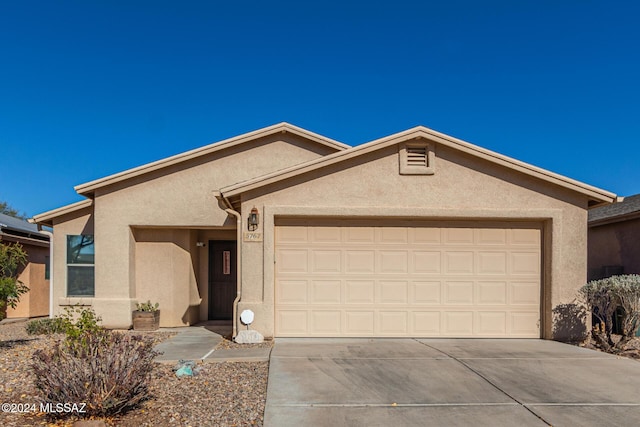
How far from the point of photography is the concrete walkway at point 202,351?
23.4 feet

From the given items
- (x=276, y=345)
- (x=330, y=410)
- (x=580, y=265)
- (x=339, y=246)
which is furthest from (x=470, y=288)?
(x=330, y=410)

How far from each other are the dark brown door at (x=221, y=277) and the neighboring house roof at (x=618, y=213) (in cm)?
1065

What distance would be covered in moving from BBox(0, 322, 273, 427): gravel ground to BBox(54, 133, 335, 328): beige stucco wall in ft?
10.5

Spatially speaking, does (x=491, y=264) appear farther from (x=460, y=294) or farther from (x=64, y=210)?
(x=64, y=210)

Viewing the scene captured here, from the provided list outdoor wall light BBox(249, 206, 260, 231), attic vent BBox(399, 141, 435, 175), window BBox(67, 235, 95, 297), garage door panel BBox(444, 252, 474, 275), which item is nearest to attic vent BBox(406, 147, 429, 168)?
attic vent BBox(399, 141, 435, 175)

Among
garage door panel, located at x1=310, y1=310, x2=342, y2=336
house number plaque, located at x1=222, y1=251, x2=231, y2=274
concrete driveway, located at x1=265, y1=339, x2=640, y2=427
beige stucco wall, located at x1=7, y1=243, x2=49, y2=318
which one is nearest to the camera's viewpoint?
concrete driveway, located at x1=265, y1=339, x2=640, y2=427

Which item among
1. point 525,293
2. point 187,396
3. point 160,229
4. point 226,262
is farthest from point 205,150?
point 525,293

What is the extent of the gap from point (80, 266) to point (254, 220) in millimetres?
5164

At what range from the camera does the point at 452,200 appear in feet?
29.5

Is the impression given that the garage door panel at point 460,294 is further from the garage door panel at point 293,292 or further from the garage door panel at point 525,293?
the garage door panel at point 293,292

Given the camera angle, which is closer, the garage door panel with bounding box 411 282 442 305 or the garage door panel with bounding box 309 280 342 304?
the garage door panel with bounding box 309 280 342 304

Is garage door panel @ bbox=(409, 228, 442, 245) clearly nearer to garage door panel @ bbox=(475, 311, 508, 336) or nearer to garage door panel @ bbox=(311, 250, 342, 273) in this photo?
garage door panel @ bbox=(311, 250, 342, 273)

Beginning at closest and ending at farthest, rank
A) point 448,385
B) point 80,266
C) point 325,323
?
point 448,385 → point 325,323 → point 80,266

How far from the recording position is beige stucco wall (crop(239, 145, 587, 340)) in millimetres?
8875
